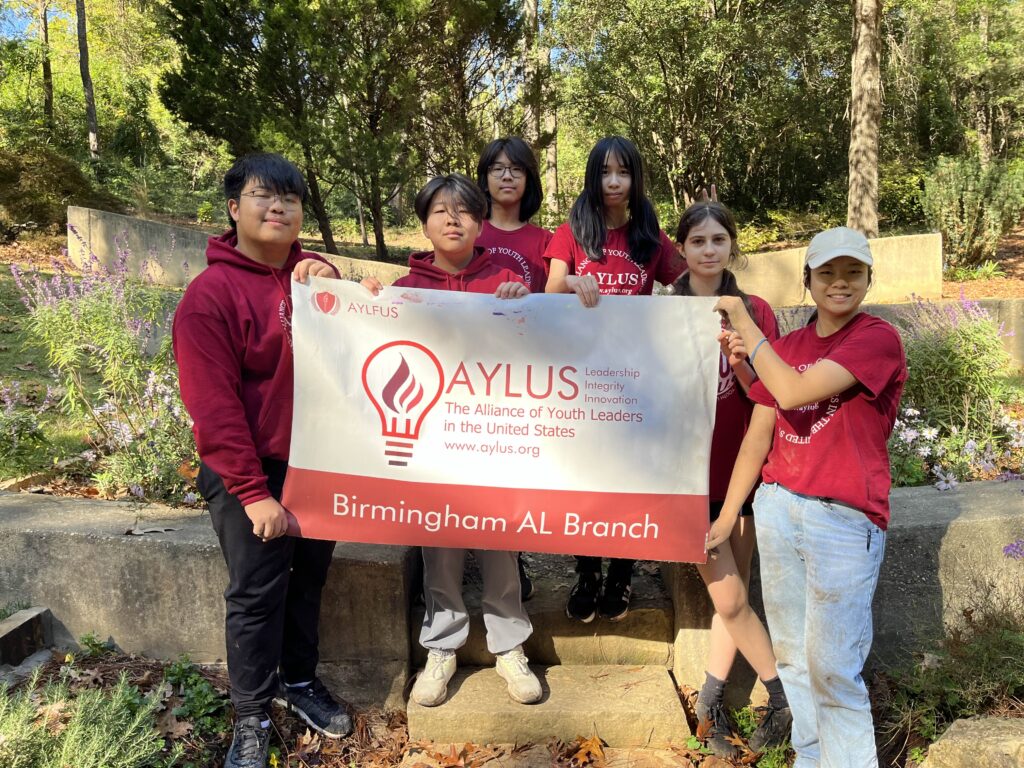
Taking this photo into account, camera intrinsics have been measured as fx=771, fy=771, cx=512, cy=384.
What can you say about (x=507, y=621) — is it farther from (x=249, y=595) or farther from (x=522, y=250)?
(x=522, y=250)

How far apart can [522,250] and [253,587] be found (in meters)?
1.88

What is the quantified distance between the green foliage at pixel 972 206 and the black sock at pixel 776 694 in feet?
45.8

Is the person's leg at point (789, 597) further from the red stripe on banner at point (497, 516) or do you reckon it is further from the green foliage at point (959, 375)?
the green foliage at point (959, 375)

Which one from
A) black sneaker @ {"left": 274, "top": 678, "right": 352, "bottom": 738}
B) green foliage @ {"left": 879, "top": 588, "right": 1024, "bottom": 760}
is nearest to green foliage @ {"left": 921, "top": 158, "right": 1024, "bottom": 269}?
green foliage @ {"left": 879, "top": 588, "right": 1024, "bottom": 760}

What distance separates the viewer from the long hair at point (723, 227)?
2914 millimetres

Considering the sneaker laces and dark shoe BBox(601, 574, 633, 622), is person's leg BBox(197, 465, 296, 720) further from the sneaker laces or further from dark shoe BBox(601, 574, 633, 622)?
dark shoe BBox(601, 574, 633, 622)

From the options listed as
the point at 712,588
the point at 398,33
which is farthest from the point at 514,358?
the point at 398,33

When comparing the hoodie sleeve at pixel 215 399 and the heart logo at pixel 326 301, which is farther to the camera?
the heart logo at pixel 326 301

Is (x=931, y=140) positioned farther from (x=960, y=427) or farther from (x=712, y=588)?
(x=712, y=588)

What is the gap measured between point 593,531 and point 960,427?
3.33 m

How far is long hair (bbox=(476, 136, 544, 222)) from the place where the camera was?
364cm

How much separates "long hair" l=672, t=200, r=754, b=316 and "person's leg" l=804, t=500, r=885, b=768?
33.4 inches

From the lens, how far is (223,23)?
14.4 m

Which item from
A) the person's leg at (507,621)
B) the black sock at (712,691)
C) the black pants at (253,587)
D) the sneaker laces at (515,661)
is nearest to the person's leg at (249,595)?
the black pants at (253,587)
